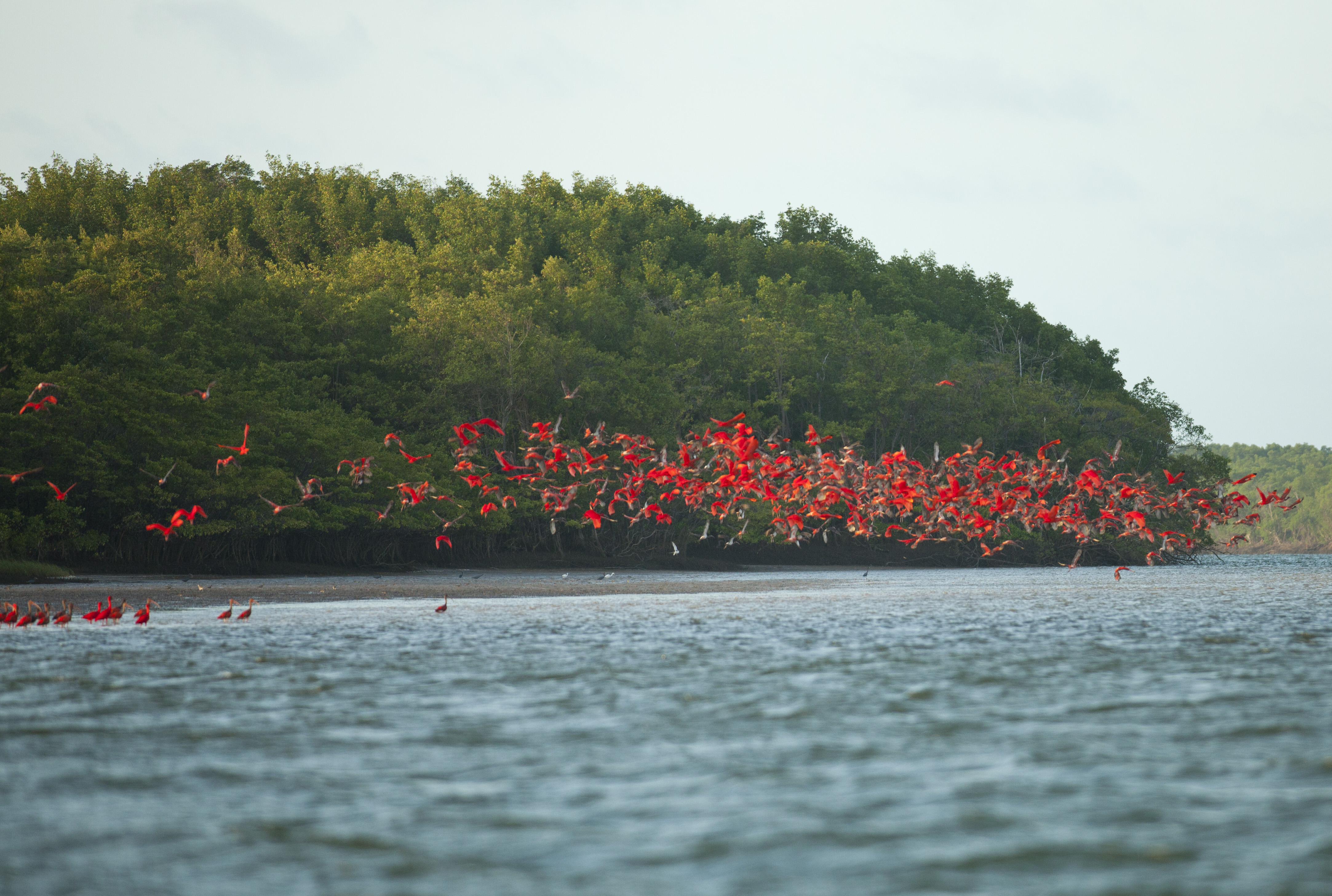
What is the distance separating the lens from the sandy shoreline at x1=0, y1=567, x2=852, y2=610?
36469 mm

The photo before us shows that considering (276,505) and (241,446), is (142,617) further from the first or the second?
(241,446)

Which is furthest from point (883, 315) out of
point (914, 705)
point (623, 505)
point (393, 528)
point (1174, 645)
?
point (914, 705)

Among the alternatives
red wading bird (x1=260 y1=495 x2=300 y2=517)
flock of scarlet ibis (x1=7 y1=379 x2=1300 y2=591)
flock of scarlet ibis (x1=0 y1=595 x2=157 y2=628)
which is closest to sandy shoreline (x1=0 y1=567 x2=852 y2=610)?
flock of scarlet ibis (x1=7 y1=379 x2=1300 y2=591)

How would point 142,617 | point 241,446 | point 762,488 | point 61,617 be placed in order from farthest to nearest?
1. point 241,446
2. point 762,488
3. point 142,617
4. point 61,617

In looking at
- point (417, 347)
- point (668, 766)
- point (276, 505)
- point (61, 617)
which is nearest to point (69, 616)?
point (61, 617)

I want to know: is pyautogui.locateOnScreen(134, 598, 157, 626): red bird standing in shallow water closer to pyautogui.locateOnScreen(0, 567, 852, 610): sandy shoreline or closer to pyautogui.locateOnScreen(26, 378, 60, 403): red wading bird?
pyautogui.locateOnScreen(0, 567, 852, 610): sandy shoreline

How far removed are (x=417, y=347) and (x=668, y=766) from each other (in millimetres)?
64259

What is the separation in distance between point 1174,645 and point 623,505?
50626 mm

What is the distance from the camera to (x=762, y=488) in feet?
129

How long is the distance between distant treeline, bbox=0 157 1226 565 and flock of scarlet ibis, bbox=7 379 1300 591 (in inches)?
57.8

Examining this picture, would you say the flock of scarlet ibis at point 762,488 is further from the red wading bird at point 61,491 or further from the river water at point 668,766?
the river water at point 668,766

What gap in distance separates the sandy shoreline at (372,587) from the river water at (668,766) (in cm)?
1548

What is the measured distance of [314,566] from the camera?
58.2 meters

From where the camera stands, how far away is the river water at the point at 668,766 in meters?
7.59
